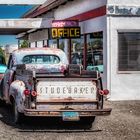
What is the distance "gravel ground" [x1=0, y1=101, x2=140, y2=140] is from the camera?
10406 millimetres

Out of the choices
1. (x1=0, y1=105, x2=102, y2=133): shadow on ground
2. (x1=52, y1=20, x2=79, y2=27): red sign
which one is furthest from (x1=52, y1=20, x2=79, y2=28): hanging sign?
(x1=0, y1=105, x2=102, y2=133): shadow on ground

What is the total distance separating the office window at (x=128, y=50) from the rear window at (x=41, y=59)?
14.8 feet

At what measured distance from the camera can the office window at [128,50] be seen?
17688mm

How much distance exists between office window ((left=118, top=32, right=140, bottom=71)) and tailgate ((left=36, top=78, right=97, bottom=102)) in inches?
261

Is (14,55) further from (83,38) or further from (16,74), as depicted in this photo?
(83,38)

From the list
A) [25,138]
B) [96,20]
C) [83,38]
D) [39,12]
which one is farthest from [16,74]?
[39,12]

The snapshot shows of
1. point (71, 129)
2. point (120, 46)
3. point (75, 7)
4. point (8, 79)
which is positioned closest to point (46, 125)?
point (71, 129)

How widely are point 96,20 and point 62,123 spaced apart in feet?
25.1

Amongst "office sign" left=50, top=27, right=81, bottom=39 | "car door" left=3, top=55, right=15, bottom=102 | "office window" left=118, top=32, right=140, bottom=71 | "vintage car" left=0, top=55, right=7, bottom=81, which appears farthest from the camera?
"office sign" left=50, top=27, right=81, bottom=39

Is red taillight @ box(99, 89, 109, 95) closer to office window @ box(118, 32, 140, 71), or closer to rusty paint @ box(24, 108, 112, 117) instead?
rusty paint @ box(24, 108, 112, 117)

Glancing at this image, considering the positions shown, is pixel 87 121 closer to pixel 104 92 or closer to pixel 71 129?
pixel 71 129

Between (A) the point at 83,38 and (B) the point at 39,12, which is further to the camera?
(B) the point at 39,12

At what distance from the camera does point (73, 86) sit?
36.7 feet

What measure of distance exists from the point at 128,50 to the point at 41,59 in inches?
203
